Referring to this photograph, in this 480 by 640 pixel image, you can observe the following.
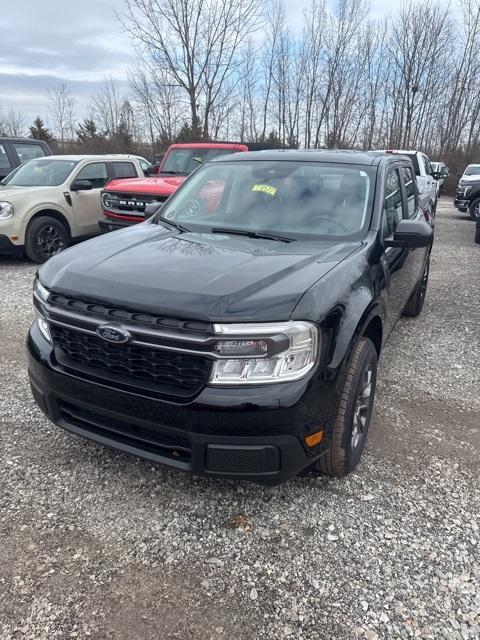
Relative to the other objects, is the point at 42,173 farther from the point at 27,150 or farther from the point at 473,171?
the point at 473,171

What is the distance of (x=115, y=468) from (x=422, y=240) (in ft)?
8.16

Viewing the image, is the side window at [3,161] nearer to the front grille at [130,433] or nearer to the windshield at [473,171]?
the front grille at [130,433]

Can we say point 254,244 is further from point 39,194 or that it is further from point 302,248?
point 39,194

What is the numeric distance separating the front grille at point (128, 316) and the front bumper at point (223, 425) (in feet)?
0.96

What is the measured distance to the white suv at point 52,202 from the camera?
7.76 meters

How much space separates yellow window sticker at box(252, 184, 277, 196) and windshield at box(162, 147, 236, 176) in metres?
6.10

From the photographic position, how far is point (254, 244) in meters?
3.04

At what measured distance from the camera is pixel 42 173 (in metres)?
8.78

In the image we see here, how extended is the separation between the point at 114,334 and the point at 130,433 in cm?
53

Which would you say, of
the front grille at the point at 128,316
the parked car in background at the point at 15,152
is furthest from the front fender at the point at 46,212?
the front grille at the point at 128,316

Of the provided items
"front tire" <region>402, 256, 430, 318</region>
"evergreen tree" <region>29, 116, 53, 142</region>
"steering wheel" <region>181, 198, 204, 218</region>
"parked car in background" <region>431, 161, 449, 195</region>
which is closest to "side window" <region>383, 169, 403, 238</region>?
"steering wheel" <region>181, 198, 204, 218</region>

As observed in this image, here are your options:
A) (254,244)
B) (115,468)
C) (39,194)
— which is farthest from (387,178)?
(39,194)

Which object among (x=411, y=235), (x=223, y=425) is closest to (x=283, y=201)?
(x=411, y=235)

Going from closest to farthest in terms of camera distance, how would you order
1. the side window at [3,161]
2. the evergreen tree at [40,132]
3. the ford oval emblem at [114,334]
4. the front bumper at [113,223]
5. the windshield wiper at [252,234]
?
the ford oval emblem at [114,334] → the windshield wiper at [252,234] → the front bumper at [113,223] → the side window at [3,161] → the evergreen tree at [40,132]
